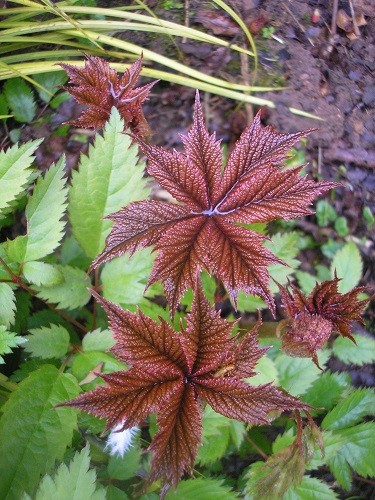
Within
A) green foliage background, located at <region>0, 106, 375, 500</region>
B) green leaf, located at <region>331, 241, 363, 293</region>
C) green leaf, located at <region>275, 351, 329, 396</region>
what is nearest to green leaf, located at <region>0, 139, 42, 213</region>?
green foliage background, located at <region>0, 106, 375, 500</region>

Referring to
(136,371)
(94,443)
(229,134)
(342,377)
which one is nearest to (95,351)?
(94,443)

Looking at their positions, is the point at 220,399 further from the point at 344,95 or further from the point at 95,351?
the point at 344,95

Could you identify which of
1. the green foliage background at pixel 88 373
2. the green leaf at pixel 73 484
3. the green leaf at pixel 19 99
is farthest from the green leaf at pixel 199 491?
the green leaf at pixel 19 99

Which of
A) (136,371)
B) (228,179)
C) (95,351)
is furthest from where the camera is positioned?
(95,351)

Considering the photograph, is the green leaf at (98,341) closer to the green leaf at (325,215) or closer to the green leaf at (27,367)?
the green leaf at (27,367)

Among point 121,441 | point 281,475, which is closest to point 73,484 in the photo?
point 121,441

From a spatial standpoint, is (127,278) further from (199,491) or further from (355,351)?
(355,351)
